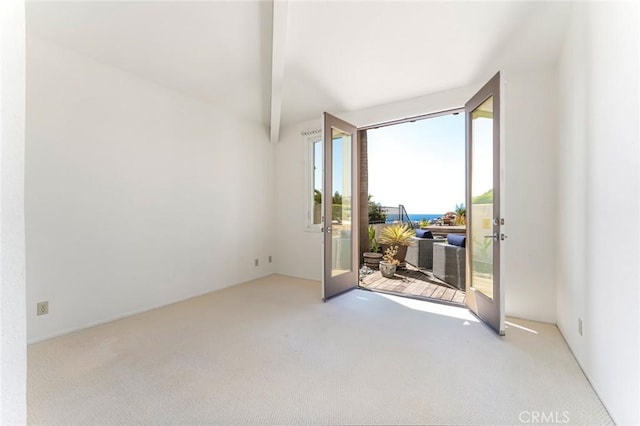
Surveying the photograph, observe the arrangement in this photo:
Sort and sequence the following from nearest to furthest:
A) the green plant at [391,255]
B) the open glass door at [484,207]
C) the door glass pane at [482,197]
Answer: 1. the open glass door at [484,207]
2. the door glass pane at [482,197]
3. the green plant at [391,255]

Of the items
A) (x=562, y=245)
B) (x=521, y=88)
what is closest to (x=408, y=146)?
(x=521, y=88)

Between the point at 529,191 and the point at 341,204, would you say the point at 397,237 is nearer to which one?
the point at 341,204

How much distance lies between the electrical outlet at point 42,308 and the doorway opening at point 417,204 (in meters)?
3.53

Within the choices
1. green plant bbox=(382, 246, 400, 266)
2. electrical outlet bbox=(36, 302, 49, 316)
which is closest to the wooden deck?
green plant bbox=(382, 246, 400, 266)

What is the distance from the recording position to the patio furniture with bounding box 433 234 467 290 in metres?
3.90

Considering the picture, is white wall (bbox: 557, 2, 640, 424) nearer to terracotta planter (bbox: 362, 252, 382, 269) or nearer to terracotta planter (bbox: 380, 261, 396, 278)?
terracotta planter (bbox: 380, 261, 396, 278)

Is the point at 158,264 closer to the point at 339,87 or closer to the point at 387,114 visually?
the point at 339,87

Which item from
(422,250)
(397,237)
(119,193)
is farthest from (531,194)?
(119,193)

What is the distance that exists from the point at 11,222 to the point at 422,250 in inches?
199

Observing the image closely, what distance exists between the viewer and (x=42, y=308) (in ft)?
7.89

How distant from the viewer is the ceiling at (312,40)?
224cm

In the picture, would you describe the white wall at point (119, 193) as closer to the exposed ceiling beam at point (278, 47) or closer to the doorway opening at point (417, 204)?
Answer: the exposed ceiling beam at point (278, 47)

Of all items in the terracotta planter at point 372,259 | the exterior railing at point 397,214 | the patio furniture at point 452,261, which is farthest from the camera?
the exterior railing at point 397,214

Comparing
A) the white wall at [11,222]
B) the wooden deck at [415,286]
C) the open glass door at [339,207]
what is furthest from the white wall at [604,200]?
the white wall at [11,222]
